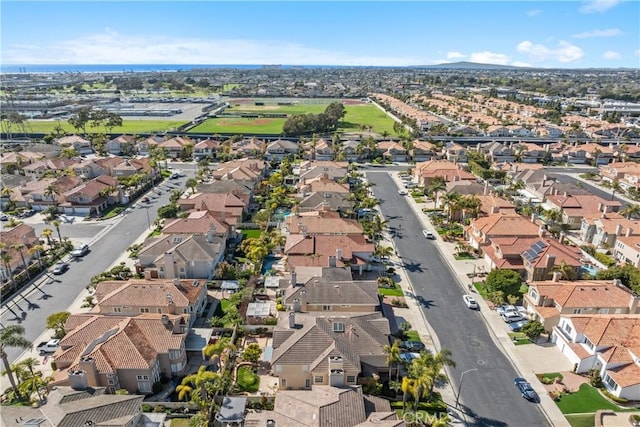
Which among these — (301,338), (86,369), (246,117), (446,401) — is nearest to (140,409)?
(86,369)

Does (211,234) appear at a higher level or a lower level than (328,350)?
higher

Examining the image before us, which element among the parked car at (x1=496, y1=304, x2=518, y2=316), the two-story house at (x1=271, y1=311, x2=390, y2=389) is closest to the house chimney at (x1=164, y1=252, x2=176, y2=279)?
the two-story house at (x1=271, y1=311, x2=390, y2=389)

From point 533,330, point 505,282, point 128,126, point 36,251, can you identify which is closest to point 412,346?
point 533,330

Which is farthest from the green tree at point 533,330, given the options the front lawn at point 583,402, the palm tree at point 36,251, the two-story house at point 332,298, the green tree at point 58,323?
the palm tree at point 36,251

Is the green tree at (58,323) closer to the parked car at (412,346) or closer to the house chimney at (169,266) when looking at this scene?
the house chimney at (169,266)

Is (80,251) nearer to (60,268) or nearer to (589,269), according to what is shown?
(60,268)

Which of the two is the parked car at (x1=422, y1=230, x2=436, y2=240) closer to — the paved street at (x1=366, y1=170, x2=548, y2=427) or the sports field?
the paved street at (x1=366, y1=170, x2=548, y2=427)
